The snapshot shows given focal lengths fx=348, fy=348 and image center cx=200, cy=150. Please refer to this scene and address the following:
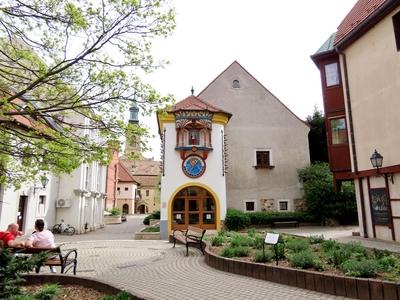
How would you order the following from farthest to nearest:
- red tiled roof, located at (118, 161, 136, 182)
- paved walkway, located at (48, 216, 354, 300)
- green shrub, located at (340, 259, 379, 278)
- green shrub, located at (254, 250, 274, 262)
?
red tiled roof, located at (118, 161, 136, 182), green shrub, located at (254, 250, 274, 262), paved walkway, located at (48, 216, 354, 300), green shrub, located at (340, 259, 379, 278)

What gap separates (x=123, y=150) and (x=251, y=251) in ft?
17.7

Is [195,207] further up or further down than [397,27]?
further down

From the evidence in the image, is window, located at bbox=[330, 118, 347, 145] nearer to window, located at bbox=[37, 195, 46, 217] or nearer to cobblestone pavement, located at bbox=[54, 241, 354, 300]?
cobblestone pavement, located at bbox=[54, 241, 354, 300]

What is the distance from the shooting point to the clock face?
23.8 meters

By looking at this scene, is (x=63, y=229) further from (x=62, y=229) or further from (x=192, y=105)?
(x=192, y=105)

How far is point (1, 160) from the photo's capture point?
10.3 metres

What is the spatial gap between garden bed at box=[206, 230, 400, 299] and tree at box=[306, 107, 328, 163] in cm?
2286

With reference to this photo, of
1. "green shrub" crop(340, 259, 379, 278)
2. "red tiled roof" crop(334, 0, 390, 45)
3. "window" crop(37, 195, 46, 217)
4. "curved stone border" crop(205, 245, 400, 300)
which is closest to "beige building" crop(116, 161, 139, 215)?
"window" crop(37, 195, 46, 217)

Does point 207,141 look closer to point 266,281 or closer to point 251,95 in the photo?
point 251,95

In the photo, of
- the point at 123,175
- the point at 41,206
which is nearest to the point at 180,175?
the point at 41,206

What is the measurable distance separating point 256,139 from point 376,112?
1339 centimetres

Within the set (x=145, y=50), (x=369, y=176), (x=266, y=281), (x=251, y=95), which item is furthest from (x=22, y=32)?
(x=251, y=95)

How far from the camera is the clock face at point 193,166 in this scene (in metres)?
23.8

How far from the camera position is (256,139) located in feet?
94.7
